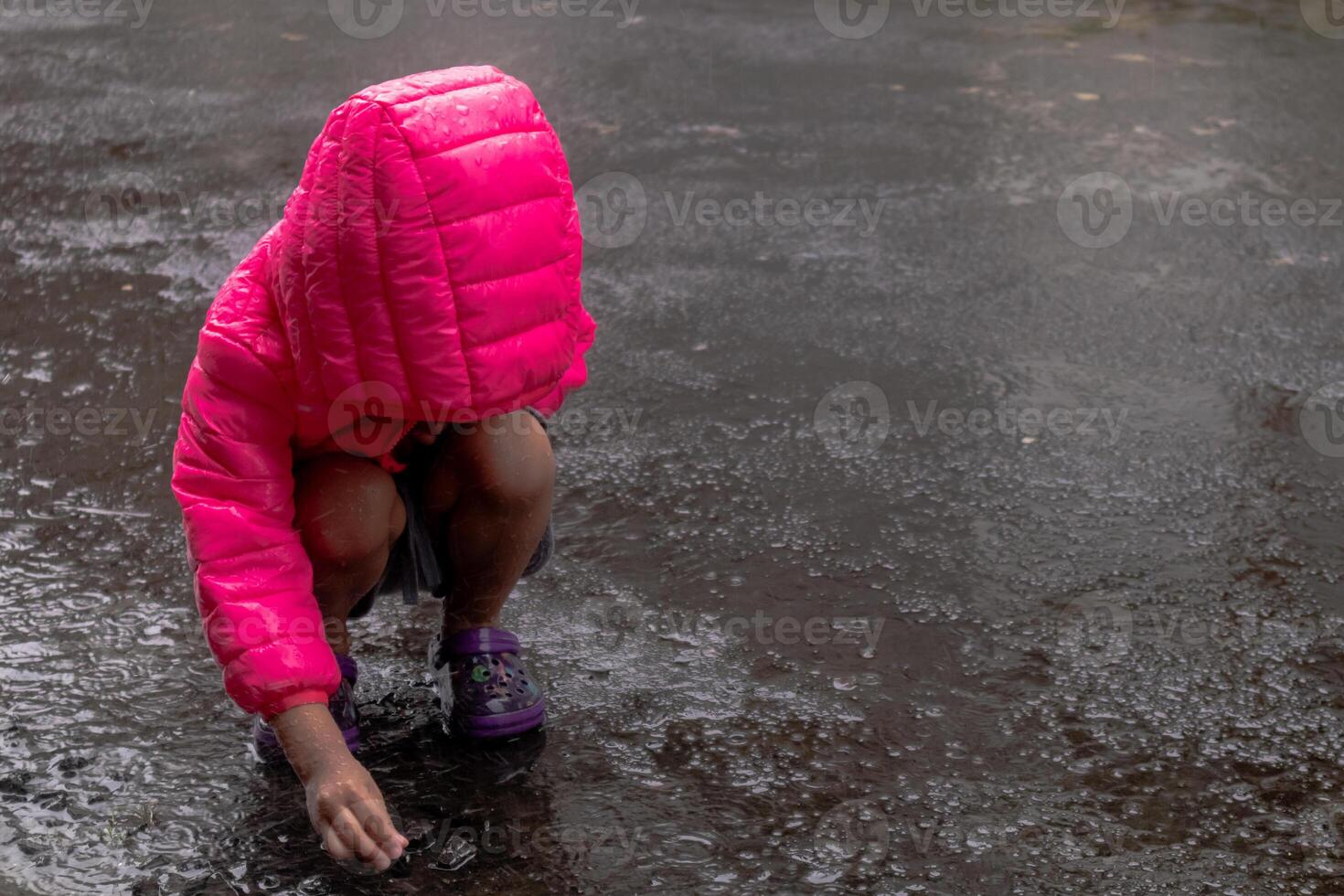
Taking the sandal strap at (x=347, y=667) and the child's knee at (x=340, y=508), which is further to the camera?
the sandal strap at (x=347, y=667)

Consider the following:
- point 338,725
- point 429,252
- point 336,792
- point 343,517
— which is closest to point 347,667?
point 338,725

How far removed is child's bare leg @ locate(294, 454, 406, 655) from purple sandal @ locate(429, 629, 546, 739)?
0.76ft

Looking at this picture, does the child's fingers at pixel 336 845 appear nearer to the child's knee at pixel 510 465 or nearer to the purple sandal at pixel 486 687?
the purple sandal at pixel 486 687

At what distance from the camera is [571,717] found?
2176 mm

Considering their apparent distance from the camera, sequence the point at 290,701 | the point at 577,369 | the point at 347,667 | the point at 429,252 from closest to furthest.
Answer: the point at 429,252
the point at 290,701
the point at 577,369
the point at 347,667

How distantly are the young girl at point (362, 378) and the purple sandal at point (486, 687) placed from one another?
16 cm

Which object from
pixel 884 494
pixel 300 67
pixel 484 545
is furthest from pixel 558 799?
pixel 300 67

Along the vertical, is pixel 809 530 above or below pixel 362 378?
below

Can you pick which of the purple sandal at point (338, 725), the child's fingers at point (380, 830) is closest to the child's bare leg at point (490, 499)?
the purple sandal at point (338, 725)

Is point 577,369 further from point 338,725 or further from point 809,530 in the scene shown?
point 809,530

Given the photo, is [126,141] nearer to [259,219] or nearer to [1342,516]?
[259,219]

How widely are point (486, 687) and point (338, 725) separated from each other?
22 cm

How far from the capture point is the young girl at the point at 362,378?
1.62 meters

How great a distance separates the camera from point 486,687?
6.85 ft
